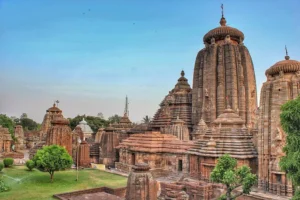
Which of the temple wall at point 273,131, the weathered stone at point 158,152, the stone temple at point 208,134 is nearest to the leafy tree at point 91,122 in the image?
the stone temple at point 208,134

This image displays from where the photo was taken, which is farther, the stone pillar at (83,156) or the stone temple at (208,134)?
the stone pillar at (83,156)

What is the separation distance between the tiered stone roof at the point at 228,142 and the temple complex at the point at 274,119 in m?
1.37

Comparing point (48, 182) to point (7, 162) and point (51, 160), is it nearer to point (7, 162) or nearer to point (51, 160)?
point (51, 160)

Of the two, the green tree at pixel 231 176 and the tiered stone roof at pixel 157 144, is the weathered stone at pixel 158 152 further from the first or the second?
the green tree at pixel 231 176

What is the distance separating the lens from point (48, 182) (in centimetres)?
2064

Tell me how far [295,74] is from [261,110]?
3297 millimetres

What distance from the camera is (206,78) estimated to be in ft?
106

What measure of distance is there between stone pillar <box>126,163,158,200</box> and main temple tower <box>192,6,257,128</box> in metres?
20.0

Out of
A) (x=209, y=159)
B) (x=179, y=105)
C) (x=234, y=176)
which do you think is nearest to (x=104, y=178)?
(x=209, y=159)

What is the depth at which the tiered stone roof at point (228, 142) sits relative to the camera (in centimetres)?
1948

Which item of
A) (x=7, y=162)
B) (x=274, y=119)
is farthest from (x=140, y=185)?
(x=7, y=162)

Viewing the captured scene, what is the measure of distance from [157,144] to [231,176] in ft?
38.5

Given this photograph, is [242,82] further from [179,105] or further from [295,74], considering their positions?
[295,74]

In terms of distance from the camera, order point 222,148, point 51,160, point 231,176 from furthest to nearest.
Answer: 1. point 51,160
2. point 222,148
3. point 231,176
